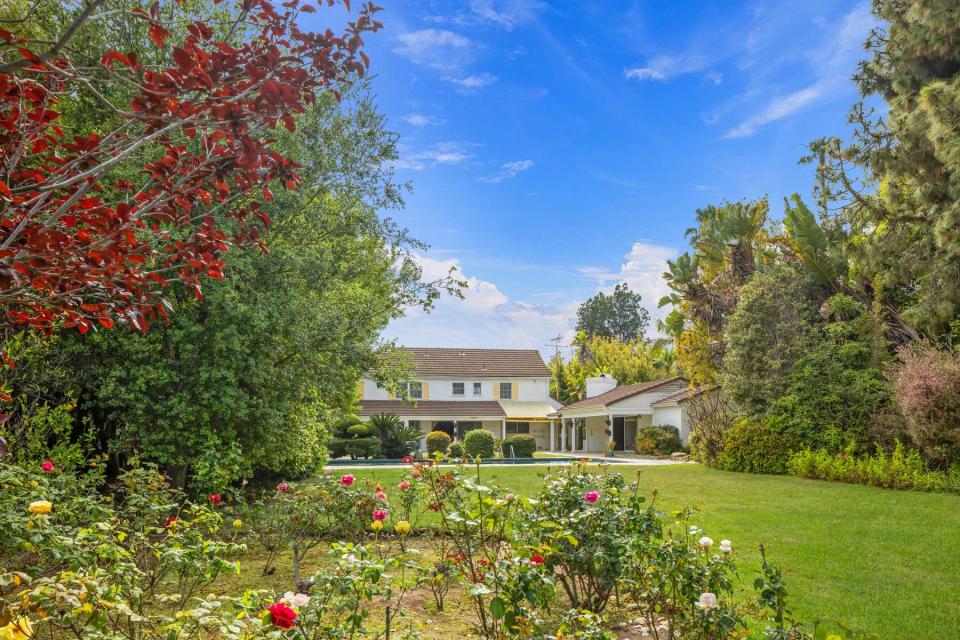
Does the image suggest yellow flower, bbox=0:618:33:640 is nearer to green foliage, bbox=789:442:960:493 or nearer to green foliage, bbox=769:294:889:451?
green foliage, bbox=789:442:960:493

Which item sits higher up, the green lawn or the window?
the window

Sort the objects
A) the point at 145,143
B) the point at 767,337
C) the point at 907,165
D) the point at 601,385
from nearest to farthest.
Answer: the point at 145,143 < the point at 907,165 < the point at 767,337 < the point at 601,385

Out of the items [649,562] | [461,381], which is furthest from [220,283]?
[461,381]

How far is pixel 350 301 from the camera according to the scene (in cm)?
1220

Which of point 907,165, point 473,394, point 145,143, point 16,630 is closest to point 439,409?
point 473,394

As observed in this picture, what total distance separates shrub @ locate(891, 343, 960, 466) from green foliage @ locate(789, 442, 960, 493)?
0.51 meters

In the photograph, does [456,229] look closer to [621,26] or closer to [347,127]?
[347,127]

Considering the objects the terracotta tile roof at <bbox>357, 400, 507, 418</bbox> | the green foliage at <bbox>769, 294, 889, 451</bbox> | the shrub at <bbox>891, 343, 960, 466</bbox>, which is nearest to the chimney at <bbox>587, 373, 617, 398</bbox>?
the terracotta tile roof at <bbox>357, 400, 507, 418</bbox>

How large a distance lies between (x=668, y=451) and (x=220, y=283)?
2779cm

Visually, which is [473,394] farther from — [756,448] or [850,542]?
[850,542]

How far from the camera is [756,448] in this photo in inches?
767

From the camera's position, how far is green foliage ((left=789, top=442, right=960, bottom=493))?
14.1m

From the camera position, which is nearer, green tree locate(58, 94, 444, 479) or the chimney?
green tree locate(58, 94, 444, 479)

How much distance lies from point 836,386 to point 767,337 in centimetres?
298
